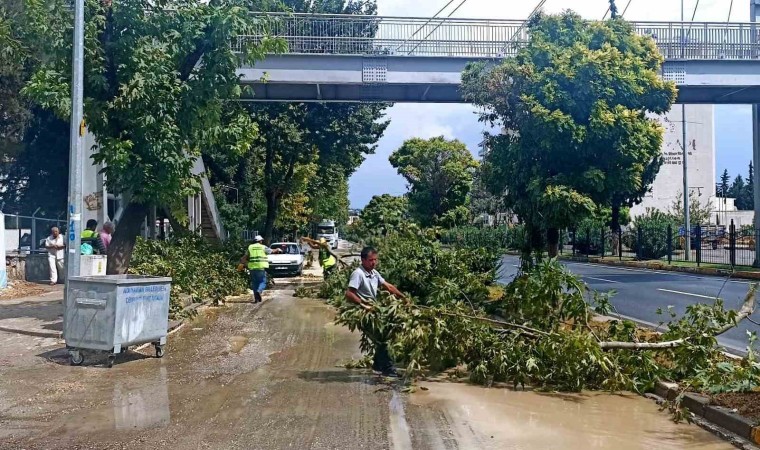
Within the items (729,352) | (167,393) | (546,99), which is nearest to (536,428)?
(167,393)

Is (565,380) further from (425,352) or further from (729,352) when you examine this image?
(729,352)

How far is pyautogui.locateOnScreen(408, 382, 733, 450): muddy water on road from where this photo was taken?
650 centimetres

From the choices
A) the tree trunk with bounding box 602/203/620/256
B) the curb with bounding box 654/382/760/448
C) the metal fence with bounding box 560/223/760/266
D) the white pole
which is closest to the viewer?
the curb with bounding box 654/382/760/448

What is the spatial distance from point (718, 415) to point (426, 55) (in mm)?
15268

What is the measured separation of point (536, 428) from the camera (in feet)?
22.9

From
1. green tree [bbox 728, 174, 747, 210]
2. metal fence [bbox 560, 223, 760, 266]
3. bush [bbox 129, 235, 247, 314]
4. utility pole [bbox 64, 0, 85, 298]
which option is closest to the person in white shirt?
bush [bbox 129, 235, 247, 314]

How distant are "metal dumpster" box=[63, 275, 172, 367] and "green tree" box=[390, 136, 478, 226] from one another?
47838 millimetres

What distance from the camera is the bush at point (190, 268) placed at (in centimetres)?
1600

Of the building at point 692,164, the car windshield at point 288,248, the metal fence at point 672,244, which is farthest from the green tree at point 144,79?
the building at point 692,164

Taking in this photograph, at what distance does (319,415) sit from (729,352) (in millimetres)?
6858

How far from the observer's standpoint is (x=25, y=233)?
23469 millimetres

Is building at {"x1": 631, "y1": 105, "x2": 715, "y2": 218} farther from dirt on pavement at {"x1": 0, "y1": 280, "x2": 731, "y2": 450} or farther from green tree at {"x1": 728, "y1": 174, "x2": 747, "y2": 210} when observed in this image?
dirt on pavement at {"x1": 0, "y1": 280, "x2": 731, "y2": 450}

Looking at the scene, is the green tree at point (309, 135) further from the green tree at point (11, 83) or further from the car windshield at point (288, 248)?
the green tree at point (11, 83)

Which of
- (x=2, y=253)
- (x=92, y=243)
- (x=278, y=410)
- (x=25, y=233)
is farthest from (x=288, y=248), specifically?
(x=278, y=410)
